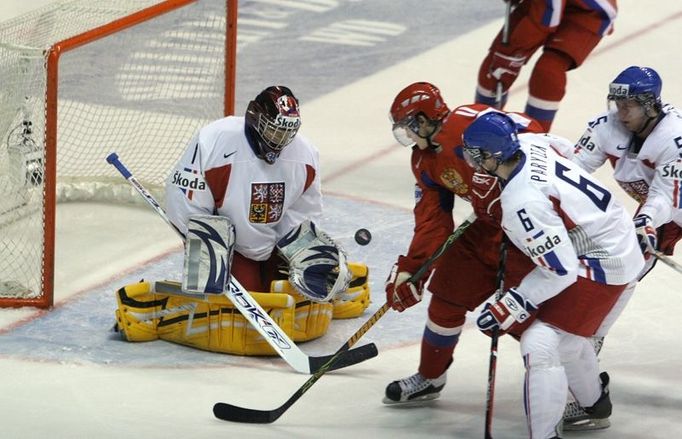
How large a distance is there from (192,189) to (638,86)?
144 cm

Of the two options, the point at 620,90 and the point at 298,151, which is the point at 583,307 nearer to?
the point at 620,90

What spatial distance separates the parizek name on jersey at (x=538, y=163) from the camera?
4.03 m

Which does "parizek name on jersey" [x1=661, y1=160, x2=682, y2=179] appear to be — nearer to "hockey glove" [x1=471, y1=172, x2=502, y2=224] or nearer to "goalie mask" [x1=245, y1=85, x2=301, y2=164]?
"hockey glove" [x1=471, y1=172, x2=502, y2=224]

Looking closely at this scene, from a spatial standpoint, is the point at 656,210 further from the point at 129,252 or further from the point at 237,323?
the point at 129,252

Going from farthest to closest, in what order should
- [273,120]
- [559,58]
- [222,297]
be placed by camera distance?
1. [559,58]
2. [222,297]
3. [273,120]

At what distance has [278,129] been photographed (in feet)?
16.1

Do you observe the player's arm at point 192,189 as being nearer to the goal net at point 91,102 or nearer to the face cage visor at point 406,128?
the goal net at point 91,102

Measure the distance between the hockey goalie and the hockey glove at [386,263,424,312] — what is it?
1.83 feet

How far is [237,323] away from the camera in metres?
5.03

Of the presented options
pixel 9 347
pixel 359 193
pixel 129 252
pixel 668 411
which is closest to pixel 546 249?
pixel 668 411

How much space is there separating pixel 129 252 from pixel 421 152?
1834 millimetres

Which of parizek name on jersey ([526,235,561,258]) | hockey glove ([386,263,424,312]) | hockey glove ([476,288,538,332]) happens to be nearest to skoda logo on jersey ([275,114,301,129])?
hockey glove ([386,263,424,312])

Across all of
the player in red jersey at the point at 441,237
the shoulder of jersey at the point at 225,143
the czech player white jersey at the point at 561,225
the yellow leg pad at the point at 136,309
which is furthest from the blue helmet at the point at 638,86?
the yellow leg pad at the point at 136,309

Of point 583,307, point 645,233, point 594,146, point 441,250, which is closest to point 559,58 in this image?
point 594,146
